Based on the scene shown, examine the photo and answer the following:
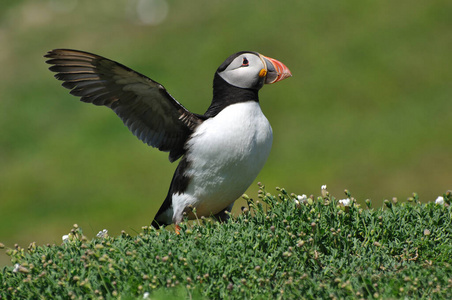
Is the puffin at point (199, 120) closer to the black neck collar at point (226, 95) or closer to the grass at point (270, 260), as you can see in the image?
the black neck collar at point (226, 95)

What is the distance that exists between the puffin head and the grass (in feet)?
4.87

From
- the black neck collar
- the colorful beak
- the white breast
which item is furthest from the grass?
the colorful beak

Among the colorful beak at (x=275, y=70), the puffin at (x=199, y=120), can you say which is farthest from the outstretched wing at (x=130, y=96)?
the colorful beak at (x=275, y=70)

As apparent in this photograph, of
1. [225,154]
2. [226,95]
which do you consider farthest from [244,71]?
[225,154]

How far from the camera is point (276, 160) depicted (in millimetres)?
19344

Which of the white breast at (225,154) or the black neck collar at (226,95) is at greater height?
the black neck collar at (226,95)

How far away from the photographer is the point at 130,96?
737 cm

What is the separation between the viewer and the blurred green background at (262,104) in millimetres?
18516

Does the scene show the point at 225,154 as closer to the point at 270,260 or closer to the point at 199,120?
A: the point at 199,120

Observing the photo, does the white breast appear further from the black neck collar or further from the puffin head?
the puffin head

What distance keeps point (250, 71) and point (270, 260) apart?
8.42 ft

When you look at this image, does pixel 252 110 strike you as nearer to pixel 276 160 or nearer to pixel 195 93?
pixel 276 160

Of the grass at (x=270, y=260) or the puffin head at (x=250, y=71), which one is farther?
the puffin head at (x=250, y=71)

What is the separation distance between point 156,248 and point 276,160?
1396 cm
